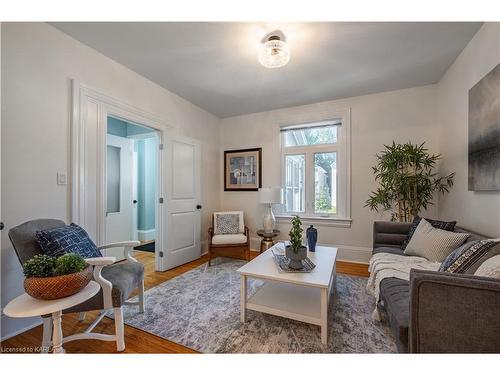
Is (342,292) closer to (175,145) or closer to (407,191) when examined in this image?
(407,191)

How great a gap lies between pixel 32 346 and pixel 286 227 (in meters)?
3.22

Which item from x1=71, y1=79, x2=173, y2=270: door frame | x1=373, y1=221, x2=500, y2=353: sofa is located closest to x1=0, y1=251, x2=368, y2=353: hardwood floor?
x1=71, y1=79, x2=173, y2=270: door frame

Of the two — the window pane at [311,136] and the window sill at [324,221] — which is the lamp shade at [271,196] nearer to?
the window sill at [324,221]

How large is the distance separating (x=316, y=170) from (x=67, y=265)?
133 inches

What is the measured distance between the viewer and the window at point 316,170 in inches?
138

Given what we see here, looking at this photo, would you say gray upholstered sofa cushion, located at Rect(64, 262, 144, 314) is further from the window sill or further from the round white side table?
the window sill

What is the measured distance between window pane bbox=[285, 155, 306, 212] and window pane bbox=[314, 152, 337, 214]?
0.23 m

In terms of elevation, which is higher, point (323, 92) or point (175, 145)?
point (323, 92)

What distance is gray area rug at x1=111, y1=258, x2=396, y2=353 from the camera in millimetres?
1539

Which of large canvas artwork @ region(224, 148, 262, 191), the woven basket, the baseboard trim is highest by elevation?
large canvas artwork @ region(224, 148, 262, 191)

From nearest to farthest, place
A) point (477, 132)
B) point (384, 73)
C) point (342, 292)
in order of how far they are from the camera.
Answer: point (477, 132), point (342, 292), point (384, 73)

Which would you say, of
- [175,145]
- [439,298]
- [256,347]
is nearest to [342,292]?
[256,347]

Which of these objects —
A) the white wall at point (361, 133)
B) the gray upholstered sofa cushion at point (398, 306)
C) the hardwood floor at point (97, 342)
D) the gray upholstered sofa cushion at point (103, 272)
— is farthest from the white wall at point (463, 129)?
the gray upholstered sofa cushion at point (103, 272)
